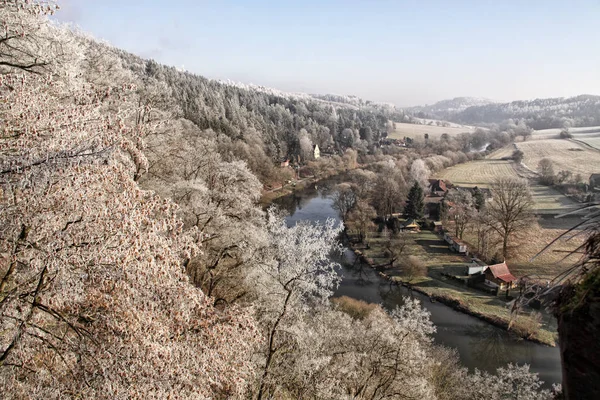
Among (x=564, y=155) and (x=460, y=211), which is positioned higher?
(x=564, y=155)

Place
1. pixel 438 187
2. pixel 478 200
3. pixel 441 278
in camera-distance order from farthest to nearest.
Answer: pixel 438 187
pixel 478 200
pixel 441 278

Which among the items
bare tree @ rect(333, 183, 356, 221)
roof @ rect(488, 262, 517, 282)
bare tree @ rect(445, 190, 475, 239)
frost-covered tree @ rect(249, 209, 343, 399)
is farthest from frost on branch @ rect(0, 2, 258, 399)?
bare tree @ rect(333, 183, 356, 221)

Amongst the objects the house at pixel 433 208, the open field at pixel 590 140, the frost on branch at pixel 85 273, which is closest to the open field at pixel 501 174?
the open field at pixel 590 140

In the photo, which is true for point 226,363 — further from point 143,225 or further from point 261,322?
point 261,322

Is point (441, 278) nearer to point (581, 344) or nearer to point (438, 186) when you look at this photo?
point (438, 186)

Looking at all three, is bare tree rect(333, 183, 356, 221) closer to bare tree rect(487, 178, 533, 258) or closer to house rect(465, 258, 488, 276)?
house rect(465, 258, 488, 276)

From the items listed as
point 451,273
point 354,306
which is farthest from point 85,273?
point 451,273
